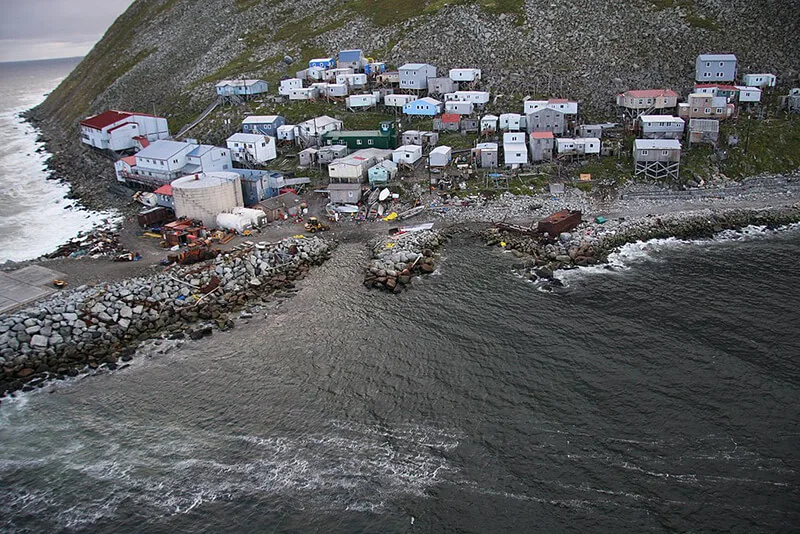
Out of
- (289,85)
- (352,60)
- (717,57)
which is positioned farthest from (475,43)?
(717,57)

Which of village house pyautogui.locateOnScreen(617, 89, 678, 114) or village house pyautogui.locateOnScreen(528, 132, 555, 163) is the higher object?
village house pyautogui.locateOnScreen(617, 89, 678, 114)

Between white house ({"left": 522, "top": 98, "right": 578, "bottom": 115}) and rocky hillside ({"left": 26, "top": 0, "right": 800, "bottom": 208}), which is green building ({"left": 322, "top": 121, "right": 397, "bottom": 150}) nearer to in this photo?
white house ({"left": 522, "top": 98, "right": 578, "bottom": 115})

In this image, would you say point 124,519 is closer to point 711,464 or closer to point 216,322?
point 216,322

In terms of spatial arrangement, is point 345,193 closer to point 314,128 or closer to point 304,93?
point 314,128

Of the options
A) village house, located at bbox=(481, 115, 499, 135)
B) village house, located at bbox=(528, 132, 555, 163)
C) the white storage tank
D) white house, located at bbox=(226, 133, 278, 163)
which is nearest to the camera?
the white storage tank

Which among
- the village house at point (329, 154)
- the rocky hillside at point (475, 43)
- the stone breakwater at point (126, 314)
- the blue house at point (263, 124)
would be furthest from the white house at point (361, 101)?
the stone breakwater at point (126, 314)

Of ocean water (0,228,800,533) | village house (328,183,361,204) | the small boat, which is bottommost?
ocean water (0,228,800,533)

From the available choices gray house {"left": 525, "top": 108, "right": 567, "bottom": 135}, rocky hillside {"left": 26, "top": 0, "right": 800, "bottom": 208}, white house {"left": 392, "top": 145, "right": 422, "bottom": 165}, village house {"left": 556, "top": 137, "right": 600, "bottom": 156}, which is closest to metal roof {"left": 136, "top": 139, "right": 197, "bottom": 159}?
rocky hillside {"left": 26, "top": 0, "right": 800, "bottom": 208}
